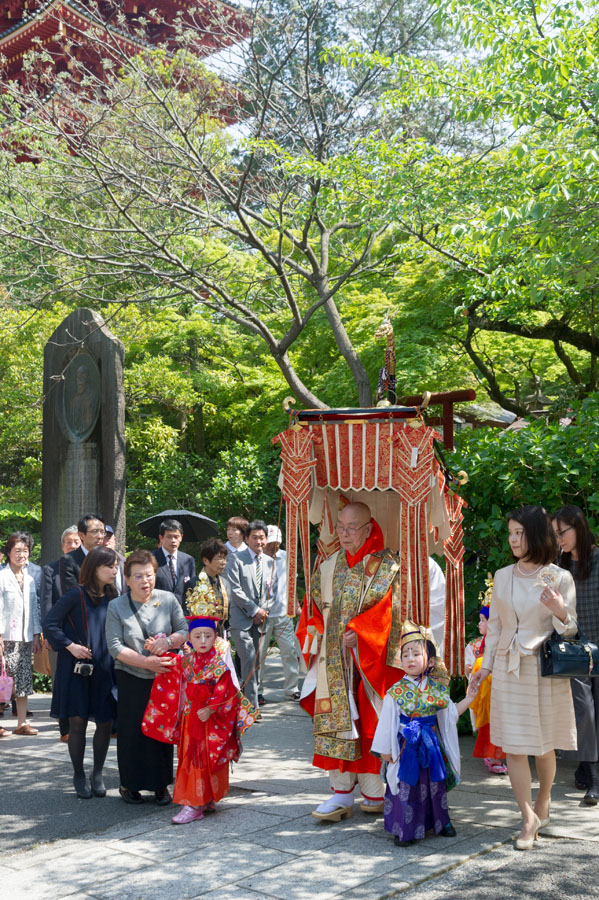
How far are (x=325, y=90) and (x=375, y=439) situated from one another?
7946mm

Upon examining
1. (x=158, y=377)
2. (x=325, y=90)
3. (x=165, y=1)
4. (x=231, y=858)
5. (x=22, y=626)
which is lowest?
(x=231, y=858)

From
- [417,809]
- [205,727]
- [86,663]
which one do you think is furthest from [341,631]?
[86,663]

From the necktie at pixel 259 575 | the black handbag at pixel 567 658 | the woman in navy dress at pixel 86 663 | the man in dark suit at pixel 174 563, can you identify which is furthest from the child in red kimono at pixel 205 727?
the necktie at pixel 259 575

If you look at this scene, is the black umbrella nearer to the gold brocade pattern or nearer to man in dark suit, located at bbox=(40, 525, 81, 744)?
man in dark suit, located at bbox=(40, 525, 81, 744)

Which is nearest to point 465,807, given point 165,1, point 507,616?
point 507,616

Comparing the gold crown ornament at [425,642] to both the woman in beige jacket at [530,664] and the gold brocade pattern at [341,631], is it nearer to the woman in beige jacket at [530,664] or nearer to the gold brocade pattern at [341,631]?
the woman in beige jacket at [530,664]

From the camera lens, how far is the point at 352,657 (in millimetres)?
5504

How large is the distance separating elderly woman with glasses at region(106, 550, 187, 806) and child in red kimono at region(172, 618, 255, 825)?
351mm

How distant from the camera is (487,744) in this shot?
20.9ft

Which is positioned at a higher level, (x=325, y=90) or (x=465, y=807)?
(x=325, y=90)

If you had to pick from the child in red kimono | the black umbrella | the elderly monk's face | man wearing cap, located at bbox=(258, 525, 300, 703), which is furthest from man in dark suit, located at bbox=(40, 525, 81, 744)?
the elderly monk's face

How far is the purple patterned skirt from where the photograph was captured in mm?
4723

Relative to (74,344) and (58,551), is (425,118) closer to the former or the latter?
(74,344)

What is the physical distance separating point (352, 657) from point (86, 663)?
1.95 metres
